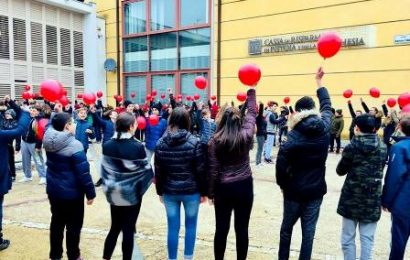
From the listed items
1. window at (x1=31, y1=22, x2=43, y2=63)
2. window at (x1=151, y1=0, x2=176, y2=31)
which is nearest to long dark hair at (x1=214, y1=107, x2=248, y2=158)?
window at (x1=151, y1=0, x2=176, y2=31)

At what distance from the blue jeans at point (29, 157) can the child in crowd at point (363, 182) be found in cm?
655

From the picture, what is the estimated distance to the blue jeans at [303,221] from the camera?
3.42 metres

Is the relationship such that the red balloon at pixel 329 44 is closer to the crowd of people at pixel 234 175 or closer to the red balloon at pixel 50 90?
the crowd of people at pixel 234 175

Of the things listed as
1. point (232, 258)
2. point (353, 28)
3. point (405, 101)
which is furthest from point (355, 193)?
point (353, 28)

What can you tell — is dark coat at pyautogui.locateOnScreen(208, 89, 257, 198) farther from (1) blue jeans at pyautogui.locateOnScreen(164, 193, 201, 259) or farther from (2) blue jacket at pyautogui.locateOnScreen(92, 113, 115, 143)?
(2) blue jacket at pyautogui.locateOnScreen(92, 113, 115, 143)

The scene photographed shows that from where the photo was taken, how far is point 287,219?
349 cm

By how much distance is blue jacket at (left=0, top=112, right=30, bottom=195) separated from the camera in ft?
12.9

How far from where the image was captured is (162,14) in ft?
58.2

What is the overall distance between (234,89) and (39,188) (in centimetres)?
971

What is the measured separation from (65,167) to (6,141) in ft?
3.41

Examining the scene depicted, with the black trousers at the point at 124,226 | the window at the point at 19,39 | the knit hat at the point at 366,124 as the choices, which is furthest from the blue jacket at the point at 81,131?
the window at the point at 19,39

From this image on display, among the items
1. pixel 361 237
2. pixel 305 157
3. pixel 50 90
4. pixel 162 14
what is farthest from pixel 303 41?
pixel 305 157

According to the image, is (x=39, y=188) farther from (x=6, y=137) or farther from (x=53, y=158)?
(x=53, y=158)

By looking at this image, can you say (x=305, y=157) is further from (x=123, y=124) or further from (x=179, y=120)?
(x=123, y=124)
